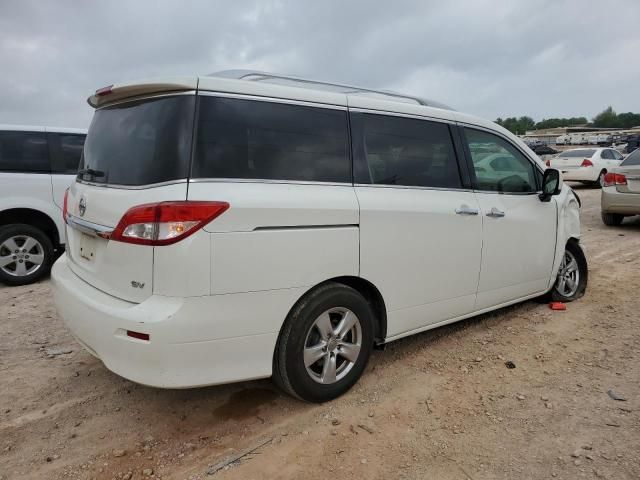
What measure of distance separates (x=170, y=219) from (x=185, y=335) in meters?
0.58

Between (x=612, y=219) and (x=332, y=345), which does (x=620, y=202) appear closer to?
(x=612, y=219)

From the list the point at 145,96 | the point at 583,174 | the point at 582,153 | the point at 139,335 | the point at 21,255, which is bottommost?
the point at 21,255

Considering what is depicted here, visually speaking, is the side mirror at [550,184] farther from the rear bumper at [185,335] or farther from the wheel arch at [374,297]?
the rear bumper at [185,335]

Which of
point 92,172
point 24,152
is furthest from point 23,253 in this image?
point 92,172

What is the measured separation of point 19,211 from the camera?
5.87 metres

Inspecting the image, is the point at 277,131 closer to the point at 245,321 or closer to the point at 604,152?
the point at 245,321

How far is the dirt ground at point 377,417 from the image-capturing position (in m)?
2.53

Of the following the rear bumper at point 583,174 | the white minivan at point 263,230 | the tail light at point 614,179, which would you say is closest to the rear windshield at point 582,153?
the rear bumper at point 583,174

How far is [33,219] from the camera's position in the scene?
599 centimetres

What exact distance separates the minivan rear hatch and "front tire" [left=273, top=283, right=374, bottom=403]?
0.85 m

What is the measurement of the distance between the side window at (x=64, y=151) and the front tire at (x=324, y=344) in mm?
4524

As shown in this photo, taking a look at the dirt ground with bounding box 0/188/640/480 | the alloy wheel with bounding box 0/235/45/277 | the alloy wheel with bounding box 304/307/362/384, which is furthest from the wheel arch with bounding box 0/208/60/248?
the alloy wheel with bounding box 304/307/362/384

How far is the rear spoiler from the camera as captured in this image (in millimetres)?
2570

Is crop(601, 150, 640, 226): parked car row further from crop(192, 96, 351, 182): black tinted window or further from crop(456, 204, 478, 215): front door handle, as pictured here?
crop(192, 96, 351, 182): black tinted window
